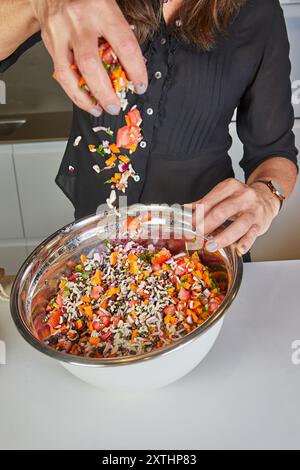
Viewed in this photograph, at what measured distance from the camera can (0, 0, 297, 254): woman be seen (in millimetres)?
1318

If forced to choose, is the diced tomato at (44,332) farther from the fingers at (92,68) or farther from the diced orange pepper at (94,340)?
the fingers at (92,68)

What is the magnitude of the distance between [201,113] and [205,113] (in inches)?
0.4

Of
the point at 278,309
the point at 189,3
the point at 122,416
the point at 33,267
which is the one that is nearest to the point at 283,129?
the point at 189,3

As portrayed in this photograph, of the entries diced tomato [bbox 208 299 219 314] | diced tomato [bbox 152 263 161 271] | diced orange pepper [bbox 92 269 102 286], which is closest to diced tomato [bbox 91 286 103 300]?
diced orange pepper [bbox 92 269 102 286]

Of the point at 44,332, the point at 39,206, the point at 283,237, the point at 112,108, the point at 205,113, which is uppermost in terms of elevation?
the point at 112,108

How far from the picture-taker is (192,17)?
146cm


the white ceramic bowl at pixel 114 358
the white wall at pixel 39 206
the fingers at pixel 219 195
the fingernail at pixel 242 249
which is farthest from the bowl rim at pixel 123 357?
the white wall at pixel 39 206

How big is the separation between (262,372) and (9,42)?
2.82 ft

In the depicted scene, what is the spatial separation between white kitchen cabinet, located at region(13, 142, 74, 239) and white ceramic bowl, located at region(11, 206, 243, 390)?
50.7 inches

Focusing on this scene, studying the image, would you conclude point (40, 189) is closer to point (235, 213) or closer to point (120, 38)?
point (235, 213)

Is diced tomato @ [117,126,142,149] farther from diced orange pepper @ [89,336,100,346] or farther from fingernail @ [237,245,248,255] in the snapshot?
diced orange pepper @ [89,336,100,346]

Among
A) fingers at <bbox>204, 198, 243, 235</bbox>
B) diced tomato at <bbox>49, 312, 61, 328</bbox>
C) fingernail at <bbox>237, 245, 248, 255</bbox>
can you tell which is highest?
fingers at <bbox>204, 198, 243, 235</bbox>

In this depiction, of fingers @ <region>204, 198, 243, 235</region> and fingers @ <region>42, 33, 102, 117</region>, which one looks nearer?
fingers @ <region>42, 33, 102, 117</region>

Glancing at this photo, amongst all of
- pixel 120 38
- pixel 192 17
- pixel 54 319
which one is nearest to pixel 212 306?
pixel 54 319
